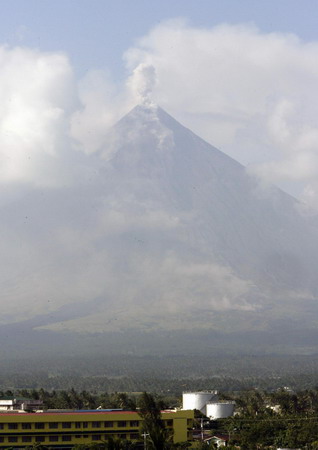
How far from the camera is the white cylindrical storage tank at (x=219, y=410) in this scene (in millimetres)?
113438

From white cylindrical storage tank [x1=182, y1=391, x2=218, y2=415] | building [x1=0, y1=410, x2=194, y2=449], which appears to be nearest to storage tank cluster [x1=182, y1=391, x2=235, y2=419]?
white cylindrical storage tank [x1=182, y1=391, x2=218, y2=415]

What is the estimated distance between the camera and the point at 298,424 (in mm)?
100438

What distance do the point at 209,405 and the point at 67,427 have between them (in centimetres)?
3432

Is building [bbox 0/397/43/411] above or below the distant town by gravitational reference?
above

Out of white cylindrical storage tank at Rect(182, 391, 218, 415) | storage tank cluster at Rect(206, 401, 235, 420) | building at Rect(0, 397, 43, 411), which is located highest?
white cylindrical storage tank at Rect(182, 391, 218, 415)

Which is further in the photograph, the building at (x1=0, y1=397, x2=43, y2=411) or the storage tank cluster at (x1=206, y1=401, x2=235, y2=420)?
the storage tank cluster at (x1=206, y1=401, x2=235, y2=420)

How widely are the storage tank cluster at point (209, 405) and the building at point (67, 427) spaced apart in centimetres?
2643

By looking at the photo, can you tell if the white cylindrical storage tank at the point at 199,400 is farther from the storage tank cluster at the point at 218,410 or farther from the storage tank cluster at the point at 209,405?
the storage tank cluster at the point at 218,410

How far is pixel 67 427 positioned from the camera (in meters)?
84.0

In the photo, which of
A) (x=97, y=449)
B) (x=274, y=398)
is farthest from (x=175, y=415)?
(x=274, y=398)

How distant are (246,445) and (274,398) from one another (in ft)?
162

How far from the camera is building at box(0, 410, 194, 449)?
82375 mm

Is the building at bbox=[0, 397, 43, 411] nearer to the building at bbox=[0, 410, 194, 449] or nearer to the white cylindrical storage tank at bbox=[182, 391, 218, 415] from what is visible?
the building at bbox=[0, 410, 194, 449]

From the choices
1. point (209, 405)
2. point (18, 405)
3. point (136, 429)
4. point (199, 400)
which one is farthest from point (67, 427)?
point (199, 400)
